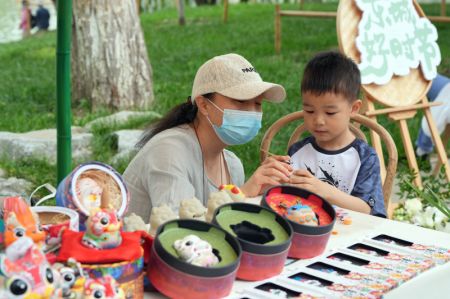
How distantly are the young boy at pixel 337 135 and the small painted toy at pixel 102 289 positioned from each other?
140 cm

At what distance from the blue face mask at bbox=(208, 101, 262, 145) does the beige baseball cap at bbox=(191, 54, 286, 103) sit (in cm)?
7

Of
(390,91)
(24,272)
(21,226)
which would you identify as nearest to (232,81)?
(21,226)

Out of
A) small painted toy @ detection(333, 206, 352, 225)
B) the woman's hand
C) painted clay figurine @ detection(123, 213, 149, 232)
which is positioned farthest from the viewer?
the woman's hand

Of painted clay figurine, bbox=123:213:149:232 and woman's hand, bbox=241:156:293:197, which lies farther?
woman's hand, bbox=241:156:293:197

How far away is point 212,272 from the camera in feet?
4.98

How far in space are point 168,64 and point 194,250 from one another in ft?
27.5

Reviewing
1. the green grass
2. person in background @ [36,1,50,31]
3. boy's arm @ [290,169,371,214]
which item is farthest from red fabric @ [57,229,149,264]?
person in background @ [36,1,50,31]

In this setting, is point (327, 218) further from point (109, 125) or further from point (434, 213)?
point (109, 125)

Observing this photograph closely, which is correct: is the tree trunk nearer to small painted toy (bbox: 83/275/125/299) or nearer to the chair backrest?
the chair backrest

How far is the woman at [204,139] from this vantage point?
2486 millimetres

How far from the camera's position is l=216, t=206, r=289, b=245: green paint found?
5.77 ft

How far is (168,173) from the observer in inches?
100

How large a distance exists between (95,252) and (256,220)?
1.52 feet

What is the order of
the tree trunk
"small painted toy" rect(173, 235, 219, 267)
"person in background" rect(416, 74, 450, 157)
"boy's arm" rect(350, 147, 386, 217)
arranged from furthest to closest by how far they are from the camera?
the tree trunk
"person in background" rect(416, 74, 450, 157)
"boy's arm" rect(350, 147, 386, 217)
"small painted toy" rect(173, 235, 219, 267)
